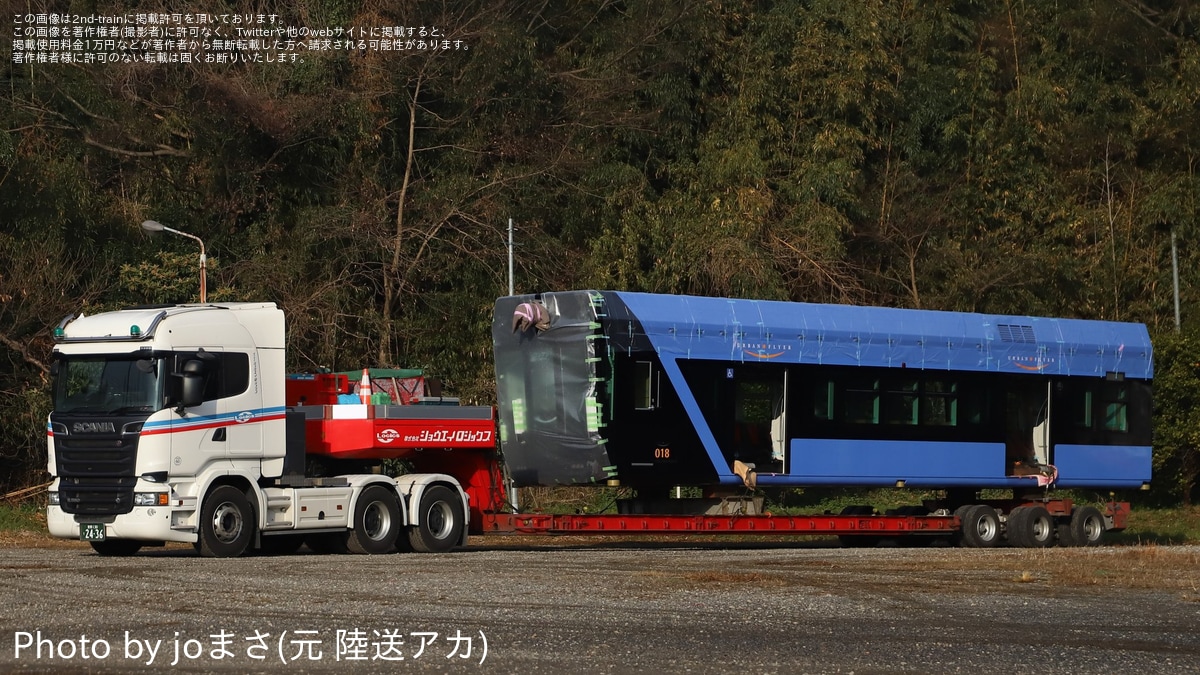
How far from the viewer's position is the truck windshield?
20.4m

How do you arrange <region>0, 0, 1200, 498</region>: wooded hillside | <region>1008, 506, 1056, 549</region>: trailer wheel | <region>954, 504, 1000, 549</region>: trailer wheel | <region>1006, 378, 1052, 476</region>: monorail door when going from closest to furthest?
<region>954, 504, 1000, 549</region>: trailer wheel, <region>1008, 506, 1056, 549</region>: trailer wheel, <region>1006, 378, 1052, 476</region>: monorail door, <region>0, 0, 1200, 498</region>: wooded hillside

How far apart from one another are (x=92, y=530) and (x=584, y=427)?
6.31 meters

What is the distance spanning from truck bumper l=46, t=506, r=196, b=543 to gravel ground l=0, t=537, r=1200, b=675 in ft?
1.21

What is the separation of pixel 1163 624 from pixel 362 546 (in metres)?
12.0

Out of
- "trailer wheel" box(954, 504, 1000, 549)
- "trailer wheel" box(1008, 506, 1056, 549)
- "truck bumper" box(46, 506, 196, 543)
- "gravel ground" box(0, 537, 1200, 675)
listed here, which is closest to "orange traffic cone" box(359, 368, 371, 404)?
"gravel ground" box(0, 537, 1200, 675)

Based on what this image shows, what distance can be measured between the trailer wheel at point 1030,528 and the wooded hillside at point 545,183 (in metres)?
11.9

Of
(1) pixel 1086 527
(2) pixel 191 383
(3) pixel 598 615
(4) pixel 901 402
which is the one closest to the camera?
(3) pixel 598 615

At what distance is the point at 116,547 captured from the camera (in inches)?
874

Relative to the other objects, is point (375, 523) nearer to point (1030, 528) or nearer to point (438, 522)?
point (438, 522)

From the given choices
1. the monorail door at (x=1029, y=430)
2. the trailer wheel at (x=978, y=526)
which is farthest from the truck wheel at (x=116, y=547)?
the monorail door at (x=1029, y=430)

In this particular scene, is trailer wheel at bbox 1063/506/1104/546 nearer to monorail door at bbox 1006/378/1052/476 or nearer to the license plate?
monorail door at bbox 1006/378/1052/476

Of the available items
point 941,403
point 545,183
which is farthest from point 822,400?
point 545,183

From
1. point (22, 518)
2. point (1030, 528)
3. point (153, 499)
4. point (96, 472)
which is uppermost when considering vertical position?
point (96, 472)

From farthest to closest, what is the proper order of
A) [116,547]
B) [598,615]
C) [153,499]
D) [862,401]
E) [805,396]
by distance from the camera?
[862,401], [805,396], [116,547], [153,499], [598,615]
